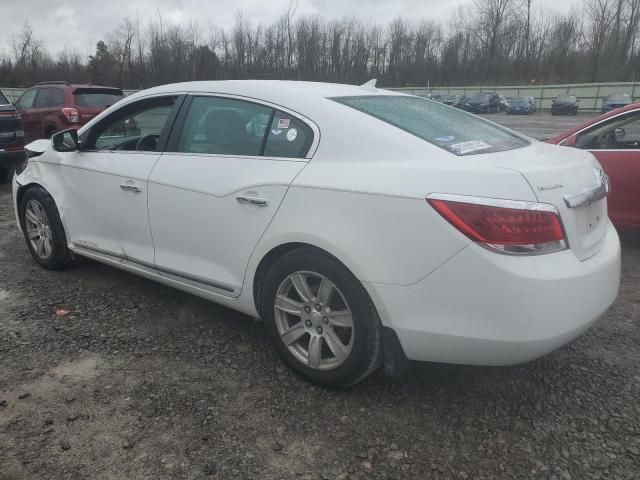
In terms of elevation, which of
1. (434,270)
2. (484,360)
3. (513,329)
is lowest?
(484,360)

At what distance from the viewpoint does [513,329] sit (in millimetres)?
2146

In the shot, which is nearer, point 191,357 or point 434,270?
point 434,270

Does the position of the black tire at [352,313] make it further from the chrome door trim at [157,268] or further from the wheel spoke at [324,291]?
the chrome door trim at [157,268]

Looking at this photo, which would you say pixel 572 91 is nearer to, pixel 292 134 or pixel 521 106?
pixel 521 106

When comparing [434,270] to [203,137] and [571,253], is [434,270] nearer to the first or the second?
[571,253]

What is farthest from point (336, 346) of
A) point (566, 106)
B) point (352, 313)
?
point (566, 106)

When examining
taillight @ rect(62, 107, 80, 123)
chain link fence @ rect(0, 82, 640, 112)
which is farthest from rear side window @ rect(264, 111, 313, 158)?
chain link fence @ rect(0, 82, 640, 112)

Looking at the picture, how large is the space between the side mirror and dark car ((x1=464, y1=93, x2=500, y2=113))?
1705 inches

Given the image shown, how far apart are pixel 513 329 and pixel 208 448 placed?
1381 millimetres

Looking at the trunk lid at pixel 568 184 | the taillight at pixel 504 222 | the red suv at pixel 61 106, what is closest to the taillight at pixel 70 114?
the red suv at pixel 61 106

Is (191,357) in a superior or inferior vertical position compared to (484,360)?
inferior

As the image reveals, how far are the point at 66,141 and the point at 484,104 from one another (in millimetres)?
43800

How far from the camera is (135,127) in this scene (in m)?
3.75

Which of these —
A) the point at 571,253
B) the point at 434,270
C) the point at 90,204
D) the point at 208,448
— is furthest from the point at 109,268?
the point at 571,253
